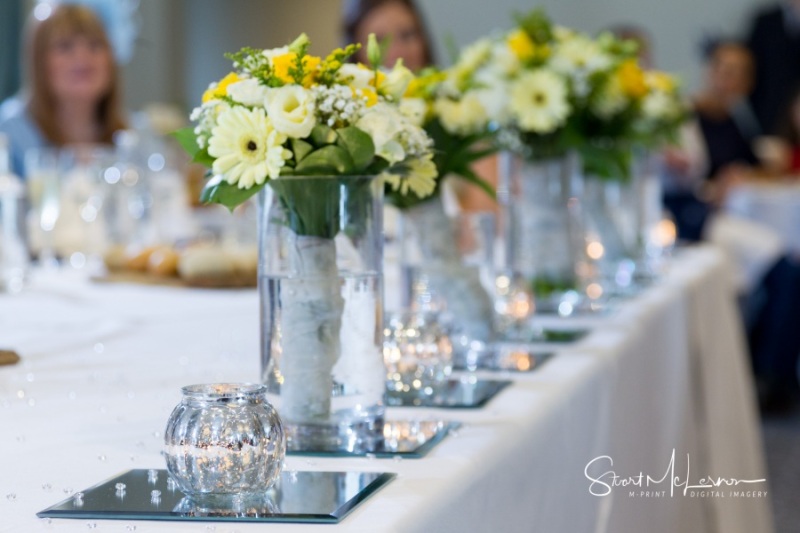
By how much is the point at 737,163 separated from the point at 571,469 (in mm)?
5933

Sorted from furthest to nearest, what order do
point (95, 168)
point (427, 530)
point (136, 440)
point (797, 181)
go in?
A: 1. point (797, 181)
2. point (95, 168)
3. point (136, 440)
4. point (427, 530)

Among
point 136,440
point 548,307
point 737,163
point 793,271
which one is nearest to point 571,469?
point 136,440

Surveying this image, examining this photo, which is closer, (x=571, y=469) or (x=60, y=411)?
(x=60, y=411)

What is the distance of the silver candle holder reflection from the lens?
3.70 ft

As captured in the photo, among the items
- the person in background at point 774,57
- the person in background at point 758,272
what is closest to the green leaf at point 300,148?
the person in background at point 758,272

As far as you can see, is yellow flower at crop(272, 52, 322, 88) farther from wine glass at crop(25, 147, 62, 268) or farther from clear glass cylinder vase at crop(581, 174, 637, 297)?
wine glass at crop(25, 147, 62, 268)

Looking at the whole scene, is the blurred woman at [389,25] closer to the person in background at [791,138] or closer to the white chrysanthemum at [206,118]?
the white chrysanthemum at [206,118]

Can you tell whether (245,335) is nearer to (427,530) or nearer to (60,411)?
(60,411)

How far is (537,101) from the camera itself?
1.81 metres

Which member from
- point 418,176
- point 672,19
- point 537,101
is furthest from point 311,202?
point 672,19

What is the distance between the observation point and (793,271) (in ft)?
16.4

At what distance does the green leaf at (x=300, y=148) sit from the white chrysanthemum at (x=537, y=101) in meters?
0.92

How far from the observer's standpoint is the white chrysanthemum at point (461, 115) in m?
1.36

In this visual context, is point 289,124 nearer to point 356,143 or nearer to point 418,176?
point 356,143
